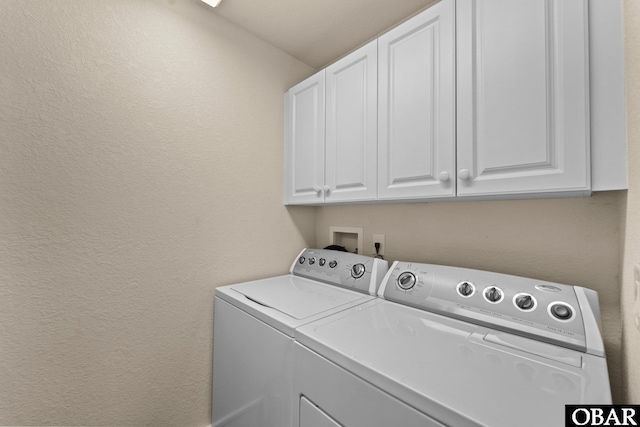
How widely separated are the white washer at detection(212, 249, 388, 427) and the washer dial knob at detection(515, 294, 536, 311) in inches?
21.5

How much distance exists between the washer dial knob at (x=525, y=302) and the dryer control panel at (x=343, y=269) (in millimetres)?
544

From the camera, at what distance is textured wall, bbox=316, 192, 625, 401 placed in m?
0.87

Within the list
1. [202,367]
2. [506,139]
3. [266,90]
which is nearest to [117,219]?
[202,367]

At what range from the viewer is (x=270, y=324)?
959mm

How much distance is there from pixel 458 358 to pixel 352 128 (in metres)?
1.03

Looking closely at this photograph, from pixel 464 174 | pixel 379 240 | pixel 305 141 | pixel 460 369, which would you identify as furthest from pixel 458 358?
pixel 305 141

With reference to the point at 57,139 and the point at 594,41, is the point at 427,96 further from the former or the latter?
the point at 57,139

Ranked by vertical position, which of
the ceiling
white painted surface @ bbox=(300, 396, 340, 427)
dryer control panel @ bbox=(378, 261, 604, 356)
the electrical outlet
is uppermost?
the ceiling

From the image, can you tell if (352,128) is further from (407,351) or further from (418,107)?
(407,351)

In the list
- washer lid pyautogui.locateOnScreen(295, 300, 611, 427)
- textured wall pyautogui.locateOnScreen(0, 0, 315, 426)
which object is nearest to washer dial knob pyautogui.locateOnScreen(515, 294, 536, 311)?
washer lid pyautogui.locateOnScreen(295, 300, 611, 427)

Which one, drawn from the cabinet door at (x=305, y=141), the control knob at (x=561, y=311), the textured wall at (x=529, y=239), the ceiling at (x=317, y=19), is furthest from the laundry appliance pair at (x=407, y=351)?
the ceiling at (x=317, y=19)

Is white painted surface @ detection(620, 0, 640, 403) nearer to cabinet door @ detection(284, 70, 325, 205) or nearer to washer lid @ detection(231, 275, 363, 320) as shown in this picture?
washer lid @ detection(231, 275, 363, 320)

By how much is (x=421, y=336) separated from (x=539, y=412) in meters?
0.34

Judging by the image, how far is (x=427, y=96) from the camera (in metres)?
1.01
